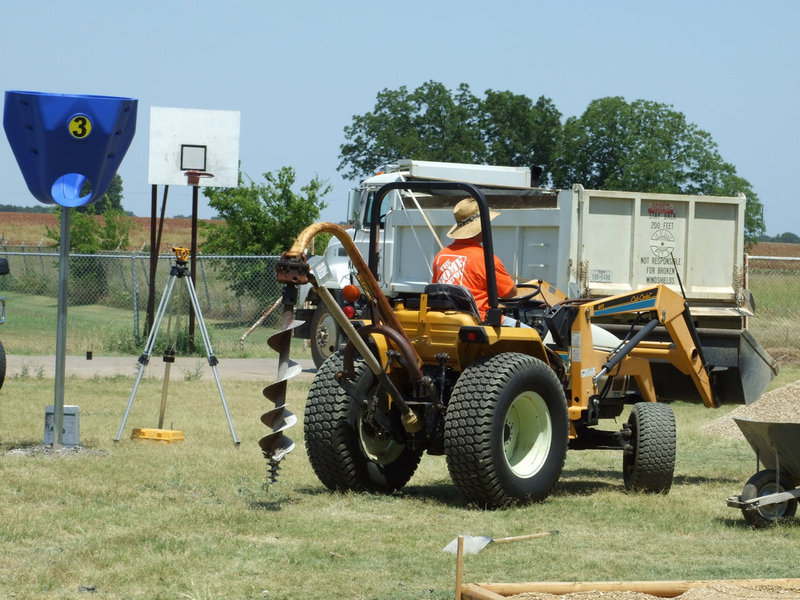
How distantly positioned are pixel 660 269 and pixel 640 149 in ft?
142

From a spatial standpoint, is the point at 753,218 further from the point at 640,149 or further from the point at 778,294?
the point at 778,294

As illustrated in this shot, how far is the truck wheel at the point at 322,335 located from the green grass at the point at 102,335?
7.37 ft

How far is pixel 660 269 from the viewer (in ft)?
47.9

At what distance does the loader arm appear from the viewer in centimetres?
892

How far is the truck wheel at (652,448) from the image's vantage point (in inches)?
345

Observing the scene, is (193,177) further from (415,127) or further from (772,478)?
(415,127)

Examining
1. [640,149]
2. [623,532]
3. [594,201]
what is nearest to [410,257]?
[594,201]

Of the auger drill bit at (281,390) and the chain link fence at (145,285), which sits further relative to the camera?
the chain link fence at (145,285)

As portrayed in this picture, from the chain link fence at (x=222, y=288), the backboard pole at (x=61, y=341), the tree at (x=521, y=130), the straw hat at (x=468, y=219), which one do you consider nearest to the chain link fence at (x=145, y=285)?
the chain link fence at (x=222, y=288)

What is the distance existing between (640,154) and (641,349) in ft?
158

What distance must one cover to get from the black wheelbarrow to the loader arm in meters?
1.59

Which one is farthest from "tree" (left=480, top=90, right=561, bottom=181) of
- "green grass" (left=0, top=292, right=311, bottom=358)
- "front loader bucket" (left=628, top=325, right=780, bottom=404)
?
"front loader bucket" (left=628, top=325, right=780, bottom=404)

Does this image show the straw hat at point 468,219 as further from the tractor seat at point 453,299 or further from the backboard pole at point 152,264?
the backboard pole at point 152,264

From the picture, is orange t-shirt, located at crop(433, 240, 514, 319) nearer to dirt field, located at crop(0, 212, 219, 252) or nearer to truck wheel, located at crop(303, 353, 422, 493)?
truck wheel, located at crop(303, 353, 422, 493)
